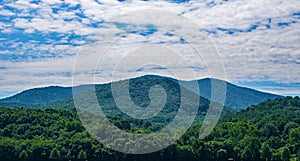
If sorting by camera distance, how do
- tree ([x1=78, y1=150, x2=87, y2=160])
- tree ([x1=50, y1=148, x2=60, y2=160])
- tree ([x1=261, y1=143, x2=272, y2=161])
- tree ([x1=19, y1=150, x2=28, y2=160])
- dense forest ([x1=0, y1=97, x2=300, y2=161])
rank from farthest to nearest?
1. tree ([x1=261, y1=143, x2=272, y2=161])
2. dense forest ([x1=0, y1=97, x2=300, y2=161])
3. tree ([x1=78, y1=150, x2=87, y2=160])
4. tree ([x1=50, y1=148, x2=60, y2=160])
5. tree ([x1=19, y1=150, x2=28, y2=160])

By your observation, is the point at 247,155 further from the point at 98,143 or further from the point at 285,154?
the point at 98,143

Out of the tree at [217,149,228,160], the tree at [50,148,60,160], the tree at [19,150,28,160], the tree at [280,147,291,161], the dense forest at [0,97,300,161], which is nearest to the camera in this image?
the tree at [19,150,28,160]

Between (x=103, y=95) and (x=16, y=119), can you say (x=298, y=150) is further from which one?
(x=103, y=95)

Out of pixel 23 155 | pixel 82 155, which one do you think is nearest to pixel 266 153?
pixel 82 155

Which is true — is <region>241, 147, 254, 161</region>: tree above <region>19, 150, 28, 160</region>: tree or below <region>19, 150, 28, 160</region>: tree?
below

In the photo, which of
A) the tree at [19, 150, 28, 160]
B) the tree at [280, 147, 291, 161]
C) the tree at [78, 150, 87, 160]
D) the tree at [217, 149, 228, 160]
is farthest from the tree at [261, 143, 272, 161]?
the tree at [19, 150, 28, 160]

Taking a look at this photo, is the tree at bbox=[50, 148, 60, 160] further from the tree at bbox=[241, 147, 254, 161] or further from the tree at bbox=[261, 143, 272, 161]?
the tree at bbox=[261, 143, 272, 161]

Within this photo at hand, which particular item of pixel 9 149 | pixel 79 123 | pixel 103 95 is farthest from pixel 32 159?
pixel 103 95

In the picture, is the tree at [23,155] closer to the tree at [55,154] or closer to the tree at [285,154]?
the tree at [55,154]

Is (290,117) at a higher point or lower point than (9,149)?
lower
